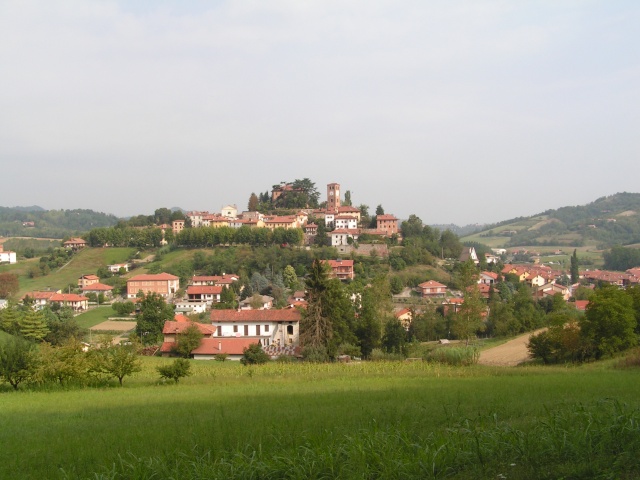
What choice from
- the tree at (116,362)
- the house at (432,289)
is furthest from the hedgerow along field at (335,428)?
the house at (432,289)

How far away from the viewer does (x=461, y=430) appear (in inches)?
396

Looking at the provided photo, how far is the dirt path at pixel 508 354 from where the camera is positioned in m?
36.0

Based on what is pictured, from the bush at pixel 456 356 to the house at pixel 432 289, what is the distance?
162 ft

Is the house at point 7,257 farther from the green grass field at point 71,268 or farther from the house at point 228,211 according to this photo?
the house at point 228,211

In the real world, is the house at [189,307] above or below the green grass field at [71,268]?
below

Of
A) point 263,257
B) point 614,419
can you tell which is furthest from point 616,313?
point 263,257

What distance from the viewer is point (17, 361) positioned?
75.6ft

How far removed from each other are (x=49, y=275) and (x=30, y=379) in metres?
85.6

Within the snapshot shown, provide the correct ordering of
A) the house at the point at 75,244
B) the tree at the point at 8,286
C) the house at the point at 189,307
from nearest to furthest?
the house at the point at 189,307 < the tree at the point at 8,286 < the house at the point at 75,244

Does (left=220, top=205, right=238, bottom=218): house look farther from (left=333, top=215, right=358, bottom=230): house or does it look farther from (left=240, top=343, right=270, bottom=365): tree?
(left=240, top=343, right=270, bottom=365): tree

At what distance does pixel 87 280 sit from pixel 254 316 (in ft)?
178

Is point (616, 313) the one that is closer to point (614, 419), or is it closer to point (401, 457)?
point (614, 419)

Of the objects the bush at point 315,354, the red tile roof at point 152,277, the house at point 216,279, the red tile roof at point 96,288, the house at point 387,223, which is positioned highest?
the house at point 387,223

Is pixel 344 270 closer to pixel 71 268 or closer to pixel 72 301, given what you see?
pixel 72 301
